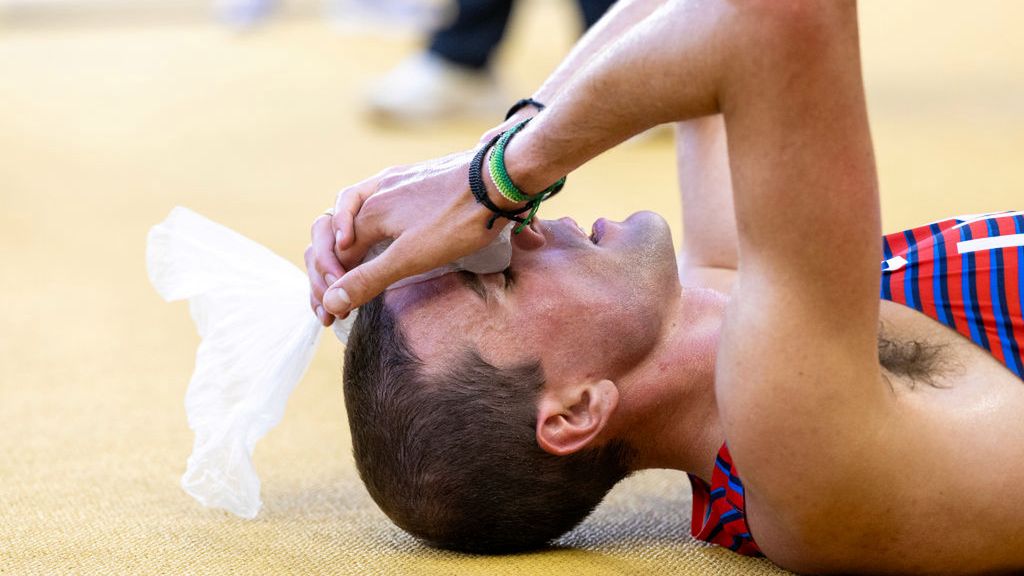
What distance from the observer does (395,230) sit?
1290 mm

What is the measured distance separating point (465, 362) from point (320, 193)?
236 centimetres

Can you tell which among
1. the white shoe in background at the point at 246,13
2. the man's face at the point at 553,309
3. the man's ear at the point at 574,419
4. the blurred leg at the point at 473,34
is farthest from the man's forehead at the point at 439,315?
the white shoe in background at the point at 246,13

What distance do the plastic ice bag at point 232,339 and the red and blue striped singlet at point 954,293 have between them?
47 centimetres

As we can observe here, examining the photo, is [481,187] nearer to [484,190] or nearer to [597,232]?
[484,190]

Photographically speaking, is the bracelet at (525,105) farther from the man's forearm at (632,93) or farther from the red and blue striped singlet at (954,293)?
the red and blue striped singlet at (954,293)

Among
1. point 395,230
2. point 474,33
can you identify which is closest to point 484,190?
point 395,230

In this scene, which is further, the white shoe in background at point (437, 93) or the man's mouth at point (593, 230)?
the white shoe in background at point (437, 93)

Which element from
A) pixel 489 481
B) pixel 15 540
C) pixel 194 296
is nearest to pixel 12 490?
pixel 15 540

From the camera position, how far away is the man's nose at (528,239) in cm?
138

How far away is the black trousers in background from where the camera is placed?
381 cm

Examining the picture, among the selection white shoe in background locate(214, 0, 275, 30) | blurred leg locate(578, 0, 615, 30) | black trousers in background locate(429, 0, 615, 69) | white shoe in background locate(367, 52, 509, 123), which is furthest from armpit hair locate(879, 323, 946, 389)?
white shoe in background locate(214, 0, 275, 30)

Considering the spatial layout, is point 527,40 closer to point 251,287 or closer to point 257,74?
point 257,74

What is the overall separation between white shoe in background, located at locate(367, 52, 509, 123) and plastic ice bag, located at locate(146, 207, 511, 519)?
2530 mm

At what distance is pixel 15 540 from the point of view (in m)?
1.37
